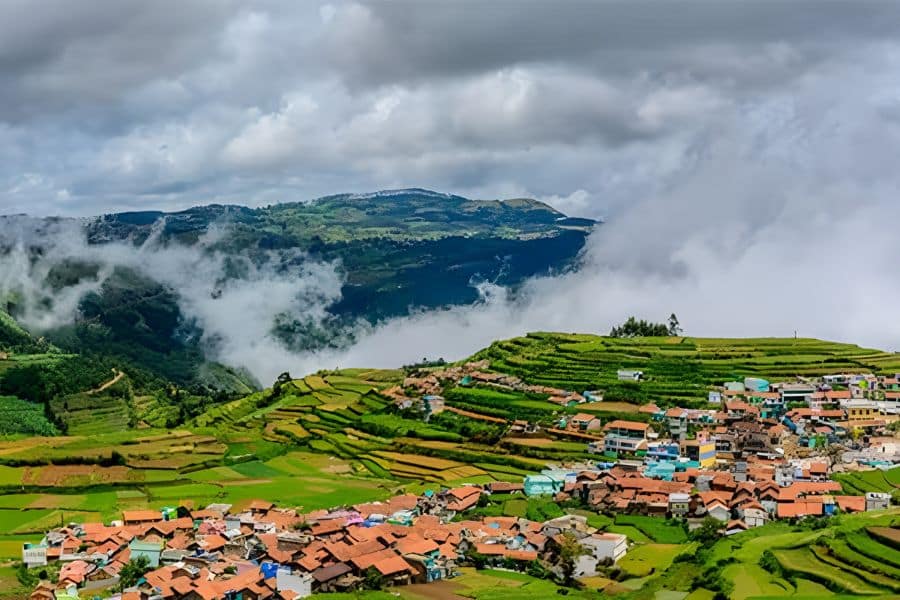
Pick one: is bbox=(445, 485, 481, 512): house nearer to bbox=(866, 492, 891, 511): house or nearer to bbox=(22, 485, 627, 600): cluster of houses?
bbox=(22, 485, 627, 600): cluster of houses

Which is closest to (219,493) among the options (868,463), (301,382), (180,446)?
(180,446)

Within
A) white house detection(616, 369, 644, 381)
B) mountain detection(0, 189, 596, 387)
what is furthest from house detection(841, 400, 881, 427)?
mountain detection(0, 189, 596, 387)

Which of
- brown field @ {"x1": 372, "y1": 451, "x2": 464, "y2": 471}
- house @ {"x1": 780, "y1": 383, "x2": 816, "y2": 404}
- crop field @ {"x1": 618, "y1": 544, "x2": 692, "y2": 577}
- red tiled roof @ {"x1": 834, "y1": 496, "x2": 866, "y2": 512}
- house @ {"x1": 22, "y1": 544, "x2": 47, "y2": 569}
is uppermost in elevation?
house @ {"x1": 780, "y1": 383, "x2": 816, "y2": 404}

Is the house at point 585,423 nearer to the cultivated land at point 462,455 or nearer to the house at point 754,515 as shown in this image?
the cultivated land at point 462,455

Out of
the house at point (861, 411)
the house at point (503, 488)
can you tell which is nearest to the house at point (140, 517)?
the house at point (503, 488)

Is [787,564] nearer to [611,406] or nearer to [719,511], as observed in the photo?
[719,511]

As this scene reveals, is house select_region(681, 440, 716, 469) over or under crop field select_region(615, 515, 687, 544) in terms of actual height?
over

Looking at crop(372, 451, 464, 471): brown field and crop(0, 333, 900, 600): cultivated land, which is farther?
crop(372, 451, 464, 471): brown field

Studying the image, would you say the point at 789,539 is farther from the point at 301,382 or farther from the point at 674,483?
the point at 301,382
